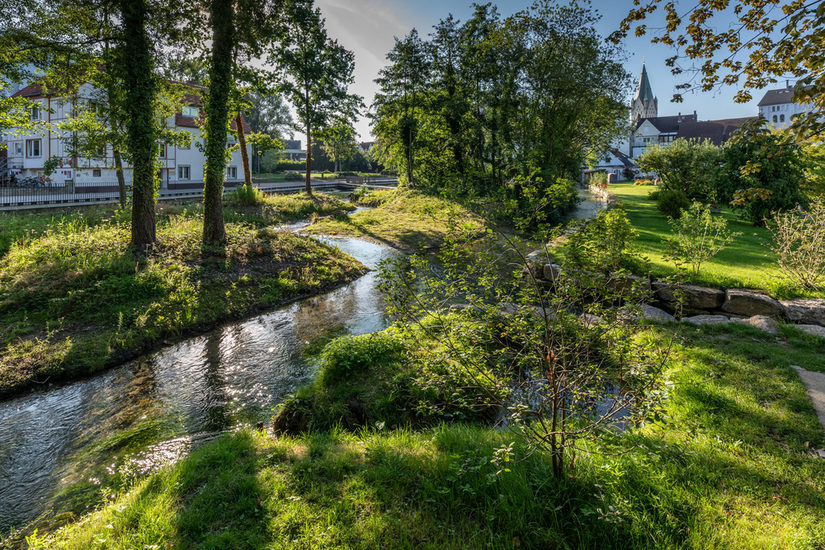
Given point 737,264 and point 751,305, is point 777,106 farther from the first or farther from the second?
point 751,305

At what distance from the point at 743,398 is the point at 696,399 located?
528 mm

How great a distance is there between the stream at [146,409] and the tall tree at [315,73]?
24.0 m

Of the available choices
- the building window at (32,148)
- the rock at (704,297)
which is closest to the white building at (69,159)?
the building window at (32,148)

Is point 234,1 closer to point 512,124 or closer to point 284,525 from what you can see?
point 284,525

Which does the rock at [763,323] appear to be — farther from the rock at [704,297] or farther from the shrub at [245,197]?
the shrub at [245,197]

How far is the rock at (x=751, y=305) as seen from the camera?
25.8 feet

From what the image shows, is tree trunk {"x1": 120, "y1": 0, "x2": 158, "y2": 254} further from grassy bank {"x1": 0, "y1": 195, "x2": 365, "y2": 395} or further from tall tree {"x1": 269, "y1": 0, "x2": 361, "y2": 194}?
tall tree {"x1": 269, "y1": 0, "x2": 361, "y2": 194}

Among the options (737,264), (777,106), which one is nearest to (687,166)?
(737,264)

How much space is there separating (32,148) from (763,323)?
5369 cm

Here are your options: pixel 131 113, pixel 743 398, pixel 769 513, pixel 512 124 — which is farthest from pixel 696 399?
pixel 512 124

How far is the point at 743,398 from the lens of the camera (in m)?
4.91

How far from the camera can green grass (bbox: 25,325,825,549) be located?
9.89 ft

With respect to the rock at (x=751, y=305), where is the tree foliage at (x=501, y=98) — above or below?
above

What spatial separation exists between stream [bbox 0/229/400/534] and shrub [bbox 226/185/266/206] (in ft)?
51.8
